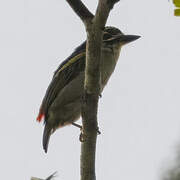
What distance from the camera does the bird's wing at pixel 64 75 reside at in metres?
5.47

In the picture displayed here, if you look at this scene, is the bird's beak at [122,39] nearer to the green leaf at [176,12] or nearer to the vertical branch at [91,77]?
the vertical branch at [91,77]

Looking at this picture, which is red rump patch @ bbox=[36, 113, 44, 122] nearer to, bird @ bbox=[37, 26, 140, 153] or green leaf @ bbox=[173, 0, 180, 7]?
bird @ bbox=[37, 26, 140, 153]

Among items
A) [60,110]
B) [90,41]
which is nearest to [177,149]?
[60,110]

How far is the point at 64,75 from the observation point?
5660 millimetres

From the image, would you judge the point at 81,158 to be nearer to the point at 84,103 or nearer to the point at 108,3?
the point at 84,103

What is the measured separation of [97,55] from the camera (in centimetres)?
288

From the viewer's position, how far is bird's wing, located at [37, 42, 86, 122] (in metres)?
5.47

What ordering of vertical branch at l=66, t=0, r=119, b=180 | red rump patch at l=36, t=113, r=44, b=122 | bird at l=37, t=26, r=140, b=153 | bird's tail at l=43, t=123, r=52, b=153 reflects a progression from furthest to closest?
red rump patch at l=36, t=113, r=44, b=122 < bird at l=37, t=26, r=140, b=153 < bird's tail at l=43, t=123, r=52, b=153 < vertical branch at l=66, t=0, r=119, b=180

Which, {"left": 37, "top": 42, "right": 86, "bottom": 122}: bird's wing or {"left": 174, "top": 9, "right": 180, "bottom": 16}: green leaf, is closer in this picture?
{"left": 174, "top": 9, "right": 180, "bottom": 16}: green leaf

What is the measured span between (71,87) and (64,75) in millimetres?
320

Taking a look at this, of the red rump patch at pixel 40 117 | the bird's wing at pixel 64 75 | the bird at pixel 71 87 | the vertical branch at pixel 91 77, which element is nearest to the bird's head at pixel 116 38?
the bird at pixel 71 87

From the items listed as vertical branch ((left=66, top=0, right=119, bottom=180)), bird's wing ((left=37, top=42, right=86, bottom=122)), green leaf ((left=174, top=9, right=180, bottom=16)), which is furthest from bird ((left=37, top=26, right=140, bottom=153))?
green leaf ((left=174, top=9, right=180, bottom=16))

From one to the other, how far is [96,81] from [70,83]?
2.55m

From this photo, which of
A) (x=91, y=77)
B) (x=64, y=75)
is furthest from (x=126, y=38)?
(x=91, y=77)
